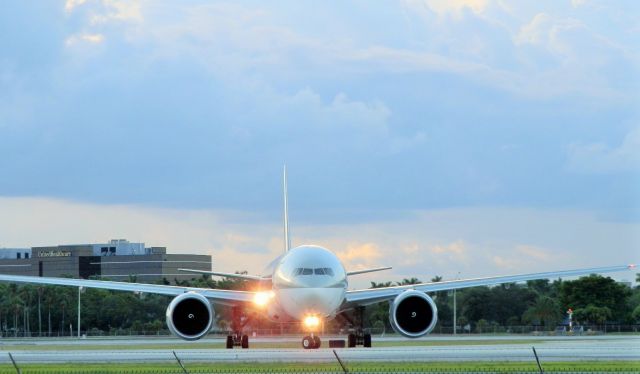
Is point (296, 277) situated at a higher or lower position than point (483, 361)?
higher

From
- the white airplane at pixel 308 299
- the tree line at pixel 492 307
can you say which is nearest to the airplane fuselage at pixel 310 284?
the white airplane at pixel 308 299

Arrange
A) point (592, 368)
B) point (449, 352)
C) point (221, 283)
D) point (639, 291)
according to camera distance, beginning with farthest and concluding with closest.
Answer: point (639, 291), point (221, 283), point (449, 352), point (592, 368)

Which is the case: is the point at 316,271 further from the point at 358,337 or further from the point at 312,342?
the point at 358,337

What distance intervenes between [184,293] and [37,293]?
275 ft

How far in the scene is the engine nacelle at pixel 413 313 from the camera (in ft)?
179

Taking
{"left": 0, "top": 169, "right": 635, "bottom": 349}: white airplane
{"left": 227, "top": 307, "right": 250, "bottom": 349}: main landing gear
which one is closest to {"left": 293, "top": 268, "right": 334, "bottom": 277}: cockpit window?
{"left": 0, "top": 169, "right": 635, "bottom": 349}: white airplane

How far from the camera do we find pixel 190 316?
180ft

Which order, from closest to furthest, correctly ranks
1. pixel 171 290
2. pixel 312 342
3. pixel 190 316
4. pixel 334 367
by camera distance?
pixel 334 367
pixel 312 342
pixel 190 316
pixel 171 290

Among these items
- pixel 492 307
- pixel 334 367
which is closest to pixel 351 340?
pixel 334 367

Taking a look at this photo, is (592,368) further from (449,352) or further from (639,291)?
(639,291)

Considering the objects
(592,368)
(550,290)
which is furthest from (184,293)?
(550,290)

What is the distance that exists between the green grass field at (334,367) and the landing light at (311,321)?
502 inches

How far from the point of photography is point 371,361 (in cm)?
4069

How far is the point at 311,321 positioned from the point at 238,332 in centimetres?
530
